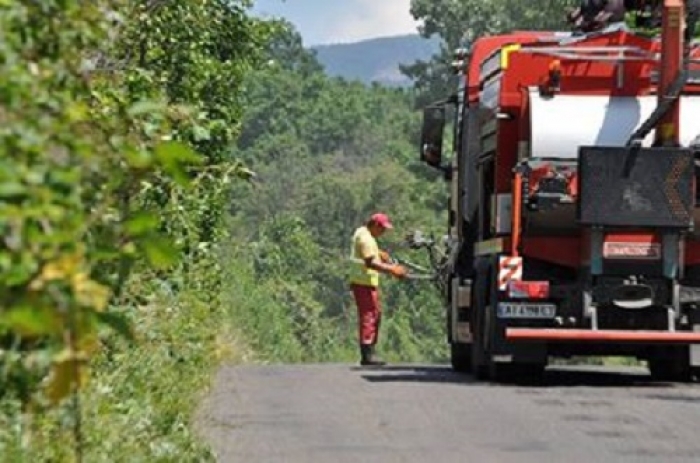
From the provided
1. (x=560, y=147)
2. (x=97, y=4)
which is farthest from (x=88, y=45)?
(x=560, y=147)

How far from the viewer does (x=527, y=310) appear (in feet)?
57.3

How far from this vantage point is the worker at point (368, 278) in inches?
881

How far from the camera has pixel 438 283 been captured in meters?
24.0

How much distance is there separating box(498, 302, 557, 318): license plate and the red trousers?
5098 mm

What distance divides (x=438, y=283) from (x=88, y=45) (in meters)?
18.7

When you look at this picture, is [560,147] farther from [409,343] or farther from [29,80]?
[409,343]

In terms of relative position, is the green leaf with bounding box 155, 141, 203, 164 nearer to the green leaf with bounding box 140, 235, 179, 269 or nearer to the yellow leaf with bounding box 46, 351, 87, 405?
the green leaf with bounding box 140, 235, 179, 269

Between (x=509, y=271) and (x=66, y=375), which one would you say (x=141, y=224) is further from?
(x=509, y=271)

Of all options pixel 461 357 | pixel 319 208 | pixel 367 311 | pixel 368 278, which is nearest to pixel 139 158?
pixel 461 357

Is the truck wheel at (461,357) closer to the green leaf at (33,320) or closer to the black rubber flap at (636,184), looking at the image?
the black rubber flap at (636,184)

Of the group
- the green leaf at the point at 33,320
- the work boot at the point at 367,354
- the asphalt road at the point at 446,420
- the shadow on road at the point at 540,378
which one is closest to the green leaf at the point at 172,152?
the green leaf at the point at 33,320

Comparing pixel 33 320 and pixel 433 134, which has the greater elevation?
pixel 433 134

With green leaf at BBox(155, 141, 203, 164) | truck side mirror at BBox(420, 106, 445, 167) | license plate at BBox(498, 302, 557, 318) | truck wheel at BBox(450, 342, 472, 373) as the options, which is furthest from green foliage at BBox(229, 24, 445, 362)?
green leaf at BBox(155, 141, 203, 164)

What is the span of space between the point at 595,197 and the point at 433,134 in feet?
13.5
